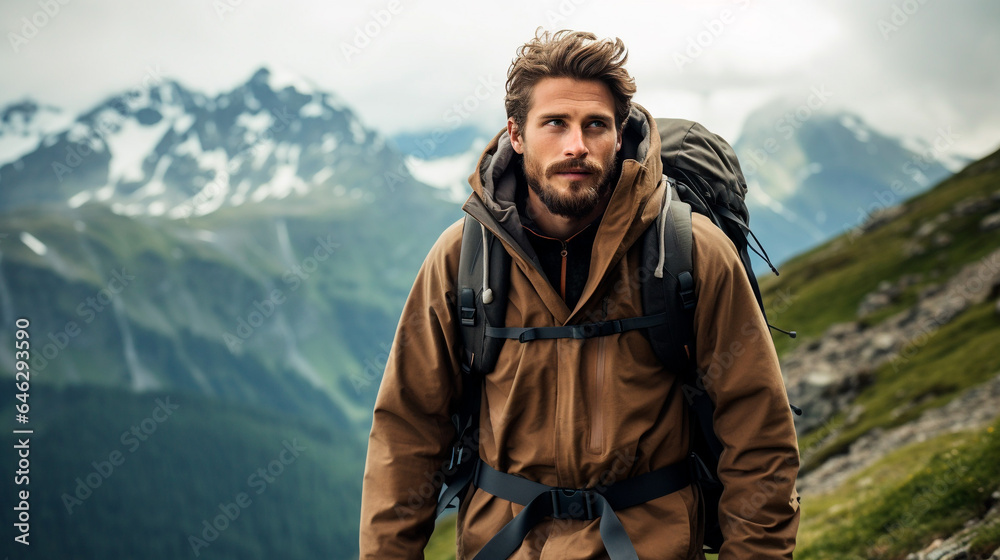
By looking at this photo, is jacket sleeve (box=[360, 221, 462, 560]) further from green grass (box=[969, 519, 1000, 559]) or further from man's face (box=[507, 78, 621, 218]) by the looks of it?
green grass (box=[969, 519, 1000, 559])

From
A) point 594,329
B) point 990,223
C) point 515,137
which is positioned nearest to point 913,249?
point 990,223

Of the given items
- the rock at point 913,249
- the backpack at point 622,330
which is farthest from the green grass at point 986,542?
the rock at point 913,249

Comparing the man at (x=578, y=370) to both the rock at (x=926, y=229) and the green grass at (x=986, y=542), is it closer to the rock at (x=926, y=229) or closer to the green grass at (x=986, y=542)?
the green grass at (x=986, y=542)

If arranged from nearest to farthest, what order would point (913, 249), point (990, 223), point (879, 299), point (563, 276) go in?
point (563, 276) < point (879, 299) < point (990, 223) < point (913, 249)

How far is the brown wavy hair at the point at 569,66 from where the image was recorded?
483 cm

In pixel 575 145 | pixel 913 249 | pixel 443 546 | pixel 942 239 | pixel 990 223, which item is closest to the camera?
pixel 575 145

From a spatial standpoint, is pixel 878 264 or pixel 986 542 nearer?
pixel 986 542

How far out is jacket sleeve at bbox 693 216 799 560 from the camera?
14.6 feet

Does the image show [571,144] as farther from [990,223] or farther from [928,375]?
[990,223]

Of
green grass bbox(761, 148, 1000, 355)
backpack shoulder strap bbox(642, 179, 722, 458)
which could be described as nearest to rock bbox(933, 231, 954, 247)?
green grass bbox(761, 148, 1000, 355)

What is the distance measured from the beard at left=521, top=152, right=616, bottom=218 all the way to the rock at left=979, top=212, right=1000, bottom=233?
3213 inches

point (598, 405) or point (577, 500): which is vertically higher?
point (598, 405)

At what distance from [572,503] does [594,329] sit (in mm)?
1111

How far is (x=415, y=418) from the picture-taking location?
507 cm
